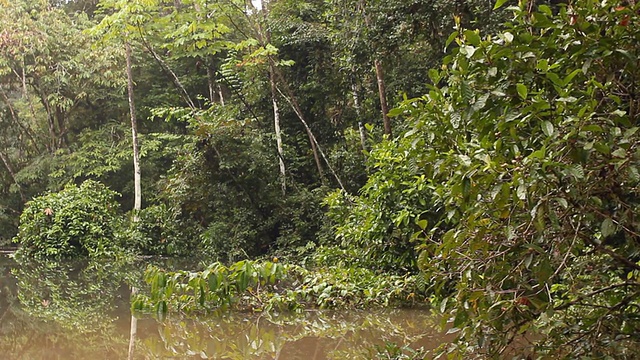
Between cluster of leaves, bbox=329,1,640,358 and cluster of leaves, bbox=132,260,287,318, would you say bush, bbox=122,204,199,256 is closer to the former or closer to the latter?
cluster of leaves, bbox=132,260,287,318

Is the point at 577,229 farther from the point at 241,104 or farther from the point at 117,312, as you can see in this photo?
the point at 241,104

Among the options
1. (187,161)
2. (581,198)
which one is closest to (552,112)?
(581,198)

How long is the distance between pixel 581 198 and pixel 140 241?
35.4 ft

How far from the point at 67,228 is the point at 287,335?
8.73 metres

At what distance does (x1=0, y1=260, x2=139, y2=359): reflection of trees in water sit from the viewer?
14.2ft

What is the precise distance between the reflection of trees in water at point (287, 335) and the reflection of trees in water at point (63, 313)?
1.35 ft

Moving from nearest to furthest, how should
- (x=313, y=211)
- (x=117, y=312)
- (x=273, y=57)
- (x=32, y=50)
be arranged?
(x=117, y=312)
(x=313, y=211)
(x=273, y=57)
(x=32, y=50)

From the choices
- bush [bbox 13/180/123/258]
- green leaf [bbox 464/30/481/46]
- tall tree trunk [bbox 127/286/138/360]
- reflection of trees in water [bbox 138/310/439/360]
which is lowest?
reflection of trees in water [bbox 138/310/439/360]

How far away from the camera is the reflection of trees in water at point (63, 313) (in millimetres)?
4336

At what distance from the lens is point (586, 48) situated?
2.35 metres

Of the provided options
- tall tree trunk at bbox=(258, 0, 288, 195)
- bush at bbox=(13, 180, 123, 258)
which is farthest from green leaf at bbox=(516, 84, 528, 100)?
bush at bbox=(13, 180, 123, 258)

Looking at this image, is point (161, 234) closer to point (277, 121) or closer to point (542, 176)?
point (277, 121)

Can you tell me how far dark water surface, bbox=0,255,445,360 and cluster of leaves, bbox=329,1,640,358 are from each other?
0.99 m

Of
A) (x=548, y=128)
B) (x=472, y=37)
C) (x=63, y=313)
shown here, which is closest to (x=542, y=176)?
(x=548, y=128)
